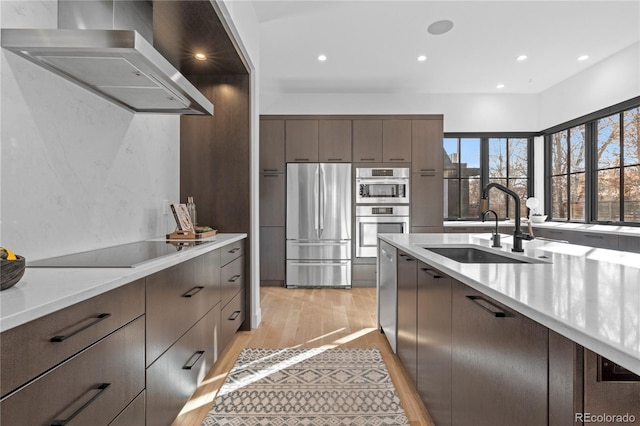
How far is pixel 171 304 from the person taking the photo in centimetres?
147

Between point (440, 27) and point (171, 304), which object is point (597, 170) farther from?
point (171, 304)

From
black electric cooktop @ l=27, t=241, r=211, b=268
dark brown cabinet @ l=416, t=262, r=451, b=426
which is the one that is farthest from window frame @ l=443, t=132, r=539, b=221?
black electric cooktop @ l=27, t=241, r=211, b=268

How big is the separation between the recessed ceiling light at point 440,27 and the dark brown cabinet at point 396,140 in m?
1.35

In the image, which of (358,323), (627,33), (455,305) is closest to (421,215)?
(358,323)

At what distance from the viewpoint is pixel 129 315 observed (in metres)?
1.14

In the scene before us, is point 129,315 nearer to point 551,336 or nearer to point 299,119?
point 551,336

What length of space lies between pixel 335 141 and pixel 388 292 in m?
2.69

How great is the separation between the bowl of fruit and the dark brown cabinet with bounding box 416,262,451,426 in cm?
144

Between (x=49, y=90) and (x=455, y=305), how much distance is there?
2.02 metres

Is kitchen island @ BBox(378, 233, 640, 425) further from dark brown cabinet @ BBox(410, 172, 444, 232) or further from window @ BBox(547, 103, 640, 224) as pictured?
window @ BBox(547, 103, 640, 224)

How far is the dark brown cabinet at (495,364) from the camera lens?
798 mm

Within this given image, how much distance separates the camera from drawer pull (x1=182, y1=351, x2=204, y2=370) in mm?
1675

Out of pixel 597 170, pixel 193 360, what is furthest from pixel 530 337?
pixel 597 170

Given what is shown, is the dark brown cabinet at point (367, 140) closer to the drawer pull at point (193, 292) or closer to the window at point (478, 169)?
the window at point (478, 169)
